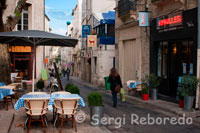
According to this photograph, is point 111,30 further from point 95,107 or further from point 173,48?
point 95,107

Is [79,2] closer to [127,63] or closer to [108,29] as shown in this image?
[108,29]

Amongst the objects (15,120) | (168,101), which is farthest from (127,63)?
(15,120)

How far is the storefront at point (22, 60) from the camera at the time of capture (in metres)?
24.1

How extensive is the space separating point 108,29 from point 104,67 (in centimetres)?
395

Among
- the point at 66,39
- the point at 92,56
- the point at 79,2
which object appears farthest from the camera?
the point at 79,2

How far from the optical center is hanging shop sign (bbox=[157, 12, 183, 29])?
1262 centimetres

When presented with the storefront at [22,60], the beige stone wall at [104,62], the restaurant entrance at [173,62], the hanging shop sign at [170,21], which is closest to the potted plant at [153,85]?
the restaurant entrance at [173,62]

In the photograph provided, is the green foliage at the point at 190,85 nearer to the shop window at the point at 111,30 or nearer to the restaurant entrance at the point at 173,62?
the restaurant entrance at the point at 173,62

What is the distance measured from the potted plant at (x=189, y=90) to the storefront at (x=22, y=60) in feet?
56.3

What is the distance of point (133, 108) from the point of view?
11.6 m

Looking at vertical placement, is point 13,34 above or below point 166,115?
above

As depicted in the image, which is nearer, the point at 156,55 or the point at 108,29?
the point at 156,55

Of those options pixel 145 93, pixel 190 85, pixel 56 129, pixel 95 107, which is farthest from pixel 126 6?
pixel 56 129

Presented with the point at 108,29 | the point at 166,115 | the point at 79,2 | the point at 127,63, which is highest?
the point at 79,2
